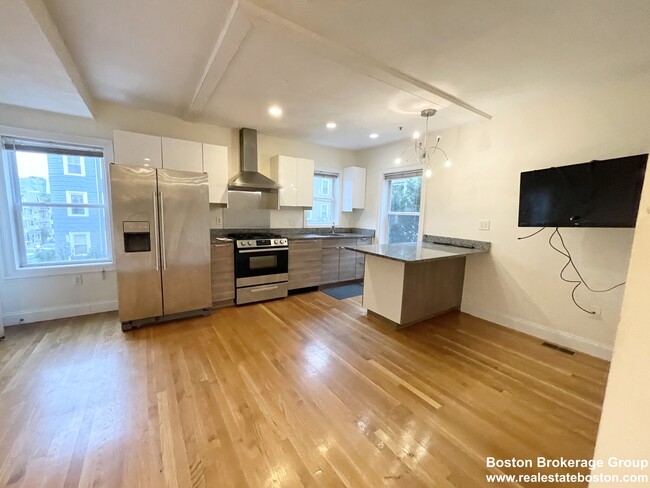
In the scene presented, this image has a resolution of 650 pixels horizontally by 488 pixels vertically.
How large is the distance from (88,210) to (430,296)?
435 cm

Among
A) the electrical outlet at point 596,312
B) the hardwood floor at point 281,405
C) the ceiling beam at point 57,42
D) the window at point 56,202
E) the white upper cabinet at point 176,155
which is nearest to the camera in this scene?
the hardwood floor at point 281,405

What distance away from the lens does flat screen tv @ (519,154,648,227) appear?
2105 mm

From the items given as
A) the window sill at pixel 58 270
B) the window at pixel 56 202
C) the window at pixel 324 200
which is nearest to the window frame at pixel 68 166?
the window at pixel 56 202

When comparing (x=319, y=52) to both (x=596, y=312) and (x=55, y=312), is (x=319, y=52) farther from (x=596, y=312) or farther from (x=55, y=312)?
(x=55, y=312)

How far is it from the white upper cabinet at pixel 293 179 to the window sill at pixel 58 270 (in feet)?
8.16

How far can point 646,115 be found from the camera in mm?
2270

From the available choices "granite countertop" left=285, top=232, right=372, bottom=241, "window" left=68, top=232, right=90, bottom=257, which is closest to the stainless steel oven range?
"granite countertop" left=285, top=232, right=372, bottom=241

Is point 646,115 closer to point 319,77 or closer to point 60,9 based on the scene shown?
point 319,77

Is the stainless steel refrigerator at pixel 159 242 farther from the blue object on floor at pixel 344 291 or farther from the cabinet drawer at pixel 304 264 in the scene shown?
the blue object on floor at pixel 344 291

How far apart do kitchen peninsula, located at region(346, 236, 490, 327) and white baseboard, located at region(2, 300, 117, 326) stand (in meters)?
3.22

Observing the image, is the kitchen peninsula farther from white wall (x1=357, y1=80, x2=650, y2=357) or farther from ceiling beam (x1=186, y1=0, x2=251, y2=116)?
ceiling beam (x1=186, y1=0, x2=251, y2=116)

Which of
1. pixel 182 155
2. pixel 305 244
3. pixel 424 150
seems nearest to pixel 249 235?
pixel 305 244

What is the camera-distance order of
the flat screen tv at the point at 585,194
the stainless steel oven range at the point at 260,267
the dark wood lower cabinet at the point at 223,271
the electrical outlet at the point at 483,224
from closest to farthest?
the flat screen tv at the point at 585,194 < the electrical outlet at the point at 483,224 < the dark wood lower cabinet at the point at 223,271 < the stainless steel oven range at the point at 260,267

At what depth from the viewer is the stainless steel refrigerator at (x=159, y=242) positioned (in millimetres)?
2887
